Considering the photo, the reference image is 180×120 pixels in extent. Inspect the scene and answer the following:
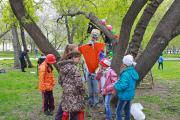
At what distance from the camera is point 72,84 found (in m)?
7.34

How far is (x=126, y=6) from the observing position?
11.5 metres

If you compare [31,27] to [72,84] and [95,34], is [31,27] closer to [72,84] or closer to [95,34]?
[95,34]

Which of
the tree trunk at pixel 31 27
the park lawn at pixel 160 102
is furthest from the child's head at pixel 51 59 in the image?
the park lawn at pixel 160 102

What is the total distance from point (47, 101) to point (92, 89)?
113 centimetres

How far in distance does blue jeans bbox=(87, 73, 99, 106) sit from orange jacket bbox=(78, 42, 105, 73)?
0.57 ft

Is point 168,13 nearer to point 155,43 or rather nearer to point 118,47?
point 155,43

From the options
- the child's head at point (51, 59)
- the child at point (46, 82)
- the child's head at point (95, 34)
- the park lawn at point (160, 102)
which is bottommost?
the park lawn at point (160, 102)

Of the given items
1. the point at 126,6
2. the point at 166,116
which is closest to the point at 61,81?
the point at 166,116

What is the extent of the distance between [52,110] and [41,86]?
71 centimetres

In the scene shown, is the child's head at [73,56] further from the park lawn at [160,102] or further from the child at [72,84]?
the park lawn at [160,102]

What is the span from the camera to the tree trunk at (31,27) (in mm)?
9477

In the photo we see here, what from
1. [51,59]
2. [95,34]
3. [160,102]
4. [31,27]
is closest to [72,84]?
[51,59]

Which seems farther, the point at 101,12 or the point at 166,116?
the point at 101,12

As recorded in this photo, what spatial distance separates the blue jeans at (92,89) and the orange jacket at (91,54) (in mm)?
172
